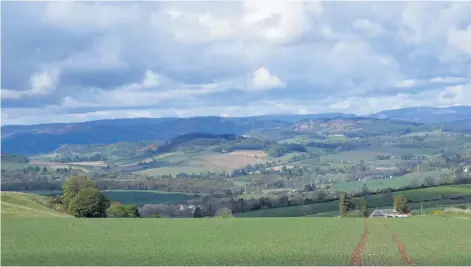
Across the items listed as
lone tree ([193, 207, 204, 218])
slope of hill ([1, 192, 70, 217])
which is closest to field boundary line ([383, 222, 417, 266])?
slope of hill ([1, 192, 70, 217])

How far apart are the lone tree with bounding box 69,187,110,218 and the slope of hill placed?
→ 3.00 metres

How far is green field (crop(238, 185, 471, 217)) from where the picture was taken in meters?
130

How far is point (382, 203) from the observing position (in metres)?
144

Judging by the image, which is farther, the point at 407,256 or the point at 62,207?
the point at 62,207

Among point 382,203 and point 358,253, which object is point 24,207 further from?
point 382,203

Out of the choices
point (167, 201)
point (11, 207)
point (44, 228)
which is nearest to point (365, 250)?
point (44, 228)

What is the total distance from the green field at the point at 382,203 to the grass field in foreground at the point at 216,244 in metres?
60.2

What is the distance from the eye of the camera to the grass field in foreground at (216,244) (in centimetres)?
4084

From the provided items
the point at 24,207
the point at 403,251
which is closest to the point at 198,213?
the point at 24,207

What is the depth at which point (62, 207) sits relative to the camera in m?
110

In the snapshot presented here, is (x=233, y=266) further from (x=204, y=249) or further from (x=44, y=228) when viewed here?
(x=44, y=228)

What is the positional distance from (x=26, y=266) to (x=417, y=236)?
36.5 meters

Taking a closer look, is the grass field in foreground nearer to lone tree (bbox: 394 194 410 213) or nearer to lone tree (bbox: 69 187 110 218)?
lone tree (bbox: 69 187 110 218)

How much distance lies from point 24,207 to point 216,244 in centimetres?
4681
